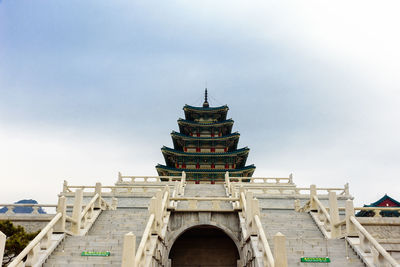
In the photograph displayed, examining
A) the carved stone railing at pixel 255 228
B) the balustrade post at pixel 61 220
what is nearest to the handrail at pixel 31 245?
the balustrade post at pixel 61 220

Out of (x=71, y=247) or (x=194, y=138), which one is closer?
(x=71, y=247)

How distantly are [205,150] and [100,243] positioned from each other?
28.6m

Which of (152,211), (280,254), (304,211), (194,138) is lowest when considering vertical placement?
(280,254)

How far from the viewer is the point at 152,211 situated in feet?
39.7

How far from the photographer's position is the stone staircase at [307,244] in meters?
10.2

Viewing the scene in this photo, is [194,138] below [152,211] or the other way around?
the other way around

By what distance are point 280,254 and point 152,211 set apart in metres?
5.38

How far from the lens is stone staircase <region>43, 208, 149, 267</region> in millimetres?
10508

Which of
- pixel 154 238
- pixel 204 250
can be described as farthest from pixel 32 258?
pixel 204 250

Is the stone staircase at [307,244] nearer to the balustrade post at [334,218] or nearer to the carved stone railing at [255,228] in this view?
the carved stone railing at [255,228]

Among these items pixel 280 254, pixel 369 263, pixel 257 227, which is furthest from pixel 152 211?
pixel 369 263

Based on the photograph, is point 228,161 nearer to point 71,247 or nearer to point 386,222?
point 386,222

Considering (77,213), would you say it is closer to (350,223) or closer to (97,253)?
(97,253)

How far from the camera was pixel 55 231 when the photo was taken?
1184 centimetres
